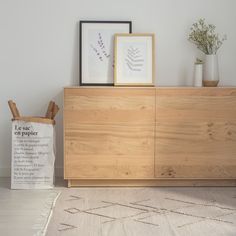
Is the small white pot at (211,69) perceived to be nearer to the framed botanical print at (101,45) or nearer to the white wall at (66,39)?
the white wall at (66,39)

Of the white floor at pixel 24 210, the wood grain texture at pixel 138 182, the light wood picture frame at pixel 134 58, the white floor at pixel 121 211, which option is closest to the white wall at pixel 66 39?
the light wood picture frame at pixel 134 58

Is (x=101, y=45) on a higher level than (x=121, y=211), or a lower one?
higher

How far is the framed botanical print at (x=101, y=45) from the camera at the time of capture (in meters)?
4.27

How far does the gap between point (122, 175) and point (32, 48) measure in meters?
1.27

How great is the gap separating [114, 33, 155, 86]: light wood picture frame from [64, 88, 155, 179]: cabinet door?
0.89 ft

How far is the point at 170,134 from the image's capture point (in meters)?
3.99

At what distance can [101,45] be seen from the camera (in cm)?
427

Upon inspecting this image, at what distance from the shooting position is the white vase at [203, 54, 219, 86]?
4199 millimetres

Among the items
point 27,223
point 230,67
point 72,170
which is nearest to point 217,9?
point 230,67

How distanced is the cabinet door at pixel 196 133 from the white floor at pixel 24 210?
89 cm

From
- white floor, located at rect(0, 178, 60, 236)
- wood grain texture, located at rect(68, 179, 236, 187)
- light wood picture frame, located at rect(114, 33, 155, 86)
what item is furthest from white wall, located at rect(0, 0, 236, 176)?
white floor, located at rect(0, 178, 60, 236)

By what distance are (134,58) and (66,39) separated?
0.58 meters

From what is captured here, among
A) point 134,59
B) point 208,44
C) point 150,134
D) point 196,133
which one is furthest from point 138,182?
point 208,44

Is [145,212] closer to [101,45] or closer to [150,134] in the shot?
[150,134]
